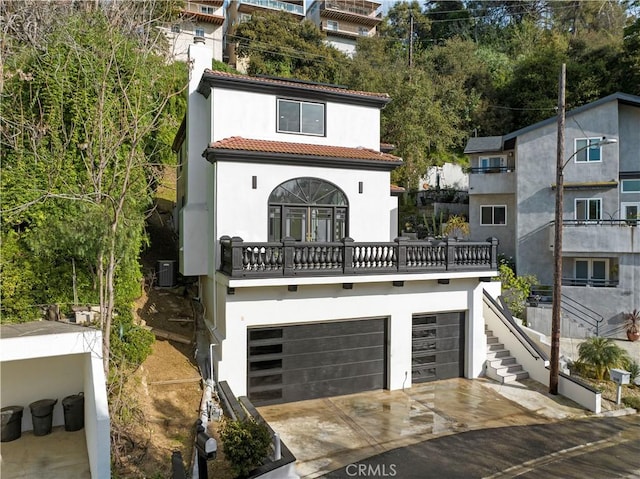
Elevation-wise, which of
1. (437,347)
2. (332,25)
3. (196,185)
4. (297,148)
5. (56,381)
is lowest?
(437,347)

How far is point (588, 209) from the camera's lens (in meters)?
20.6

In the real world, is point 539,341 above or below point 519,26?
below

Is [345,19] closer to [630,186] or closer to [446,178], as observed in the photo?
[446,178]

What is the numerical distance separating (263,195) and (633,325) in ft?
54.3

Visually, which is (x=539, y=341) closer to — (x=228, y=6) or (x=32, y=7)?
(x=32, y=7)

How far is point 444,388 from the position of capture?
41.3 feet

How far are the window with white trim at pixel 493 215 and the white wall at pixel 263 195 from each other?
42.3 feet

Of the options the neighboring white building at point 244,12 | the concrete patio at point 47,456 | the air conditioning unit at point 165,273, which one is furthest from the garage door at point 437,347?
the neighboring white building at point 244,12

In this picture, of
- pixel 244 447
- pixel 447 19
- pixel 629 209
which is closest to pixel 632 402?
pixel 244 447

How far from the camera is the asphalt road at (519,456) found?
8.11m

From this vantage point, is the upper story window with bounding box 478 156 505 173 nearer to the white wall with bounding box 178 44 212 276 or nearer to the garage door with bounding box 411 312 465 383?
the garage door with bounding box 411 312 465 383

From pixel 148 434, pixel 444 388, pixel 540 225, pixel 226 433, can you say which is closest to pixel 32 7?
pixel 148 434

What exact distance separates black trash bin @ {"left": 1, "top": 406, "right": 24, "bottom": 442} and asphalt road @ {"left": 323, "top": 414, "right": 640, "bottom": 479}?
22.6 ft

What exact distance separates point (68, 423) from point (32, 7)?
15.3m
